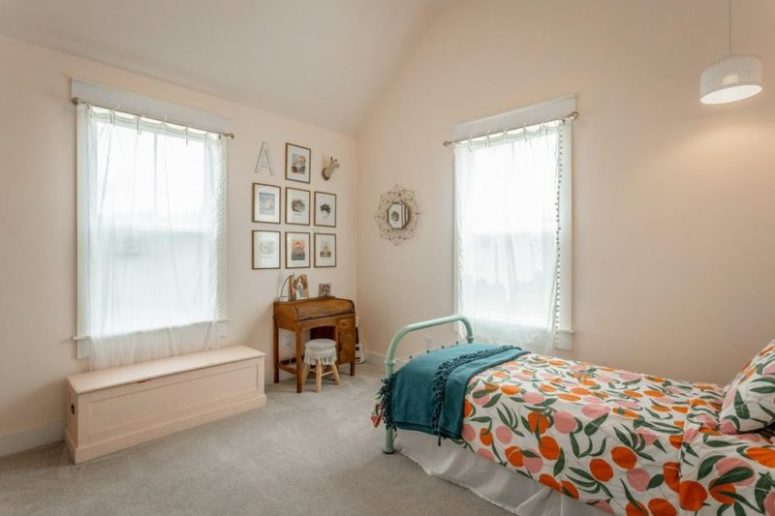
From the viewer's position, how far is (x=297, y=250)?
399 cm

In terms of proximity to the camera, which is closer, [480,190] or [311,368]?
[480,190]

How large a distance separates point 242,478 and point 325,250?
2.45m

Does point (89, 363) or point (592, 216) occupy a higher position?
point (592, 216)

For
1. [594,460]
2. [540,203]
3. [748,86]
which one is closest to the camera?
[594,460]

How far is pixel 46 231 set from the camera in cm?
257

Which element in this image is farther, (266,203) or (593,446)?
(266,203)

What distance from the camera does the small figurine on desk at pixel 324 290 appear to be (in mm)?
4172

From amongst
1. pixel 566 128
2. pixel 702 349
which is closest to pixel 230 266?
pixel 566 128

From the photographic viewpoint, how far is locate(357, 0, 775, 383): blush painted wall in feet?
7.34

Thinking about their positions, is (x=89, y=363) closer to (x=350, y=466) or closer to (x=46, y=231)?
(x=46, y=231)

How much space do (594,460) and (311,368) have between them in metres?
2.84

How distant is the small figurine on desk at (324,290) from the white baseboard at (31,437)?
2.27 m

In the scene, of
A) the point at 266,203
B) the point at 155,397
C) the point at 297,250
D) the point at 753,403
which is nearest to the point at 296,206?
the point at 266,203

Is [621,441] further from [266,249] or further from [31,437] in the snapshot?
[31,437]
